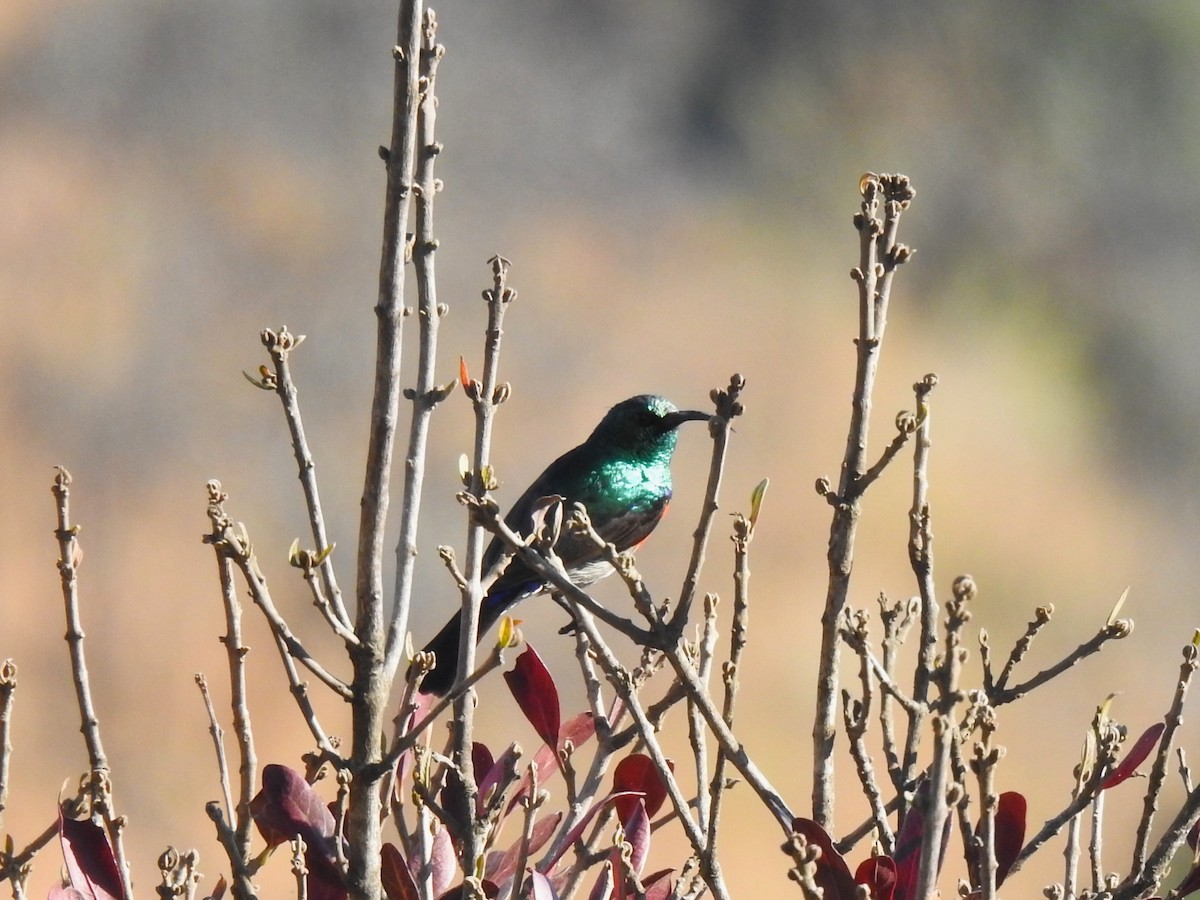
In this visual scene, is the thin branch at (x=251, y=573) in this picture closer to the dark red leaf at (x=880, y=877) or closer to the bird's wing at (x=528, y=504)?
the dark red leaf at (x=880, y=877)

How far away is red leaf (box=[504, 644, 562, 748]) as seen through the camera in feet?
4.51

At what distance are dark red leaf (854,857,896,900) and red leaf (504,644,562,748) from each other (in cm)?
43

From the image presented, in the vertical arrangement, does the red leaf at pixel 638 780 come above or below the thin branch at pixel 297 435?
below

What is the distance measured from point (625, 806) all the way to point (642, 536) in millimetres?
1838

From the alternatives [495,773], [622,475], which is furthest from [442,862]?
[622,475]

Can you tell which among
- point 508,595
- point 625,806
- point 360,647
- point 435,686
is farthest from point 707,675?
point 508,595

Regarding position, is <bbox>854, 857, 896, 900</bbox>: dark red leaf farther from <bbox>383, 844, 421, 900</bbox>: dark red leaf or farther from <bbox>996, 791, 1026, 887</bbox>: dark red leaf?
<bbox>383, 844, 421, 900</bbox>: dark red leaf

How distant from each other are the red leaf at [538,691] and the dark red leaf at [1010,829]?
0.48m

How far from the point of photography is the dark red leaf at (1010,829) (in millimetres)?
1184

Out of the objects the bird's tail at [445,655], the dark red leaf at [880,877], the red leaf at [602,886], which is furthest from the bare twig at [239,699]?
the bird's tail at [445,655]

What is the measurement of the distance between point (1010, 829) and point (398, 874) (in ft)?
1.92

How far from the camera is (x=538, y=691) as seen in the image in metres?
1.38

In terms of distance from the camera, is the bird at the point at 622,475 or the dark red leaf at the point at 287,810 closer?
the dark red leaf at the point at 287,810

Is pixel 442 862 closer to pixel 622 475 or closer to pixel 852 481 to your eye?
pixel 852 481
